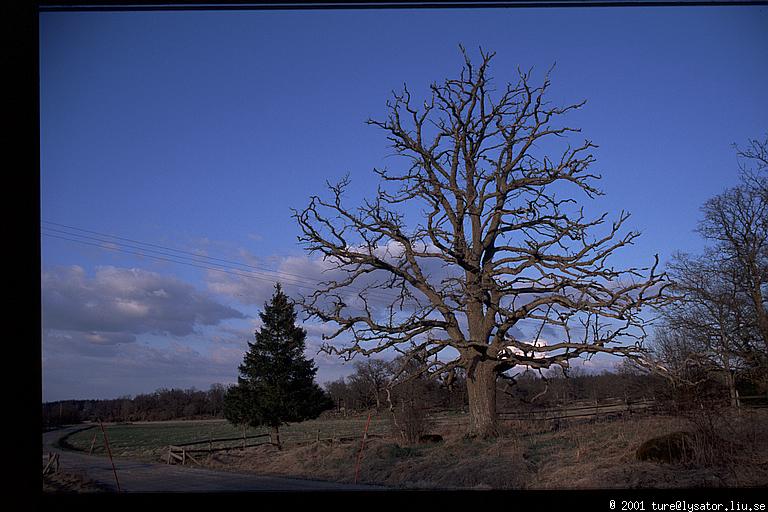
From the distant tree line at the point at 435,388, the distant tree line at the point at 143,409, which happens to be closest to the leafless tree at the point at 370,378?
the distant tree line at the point at 435,388

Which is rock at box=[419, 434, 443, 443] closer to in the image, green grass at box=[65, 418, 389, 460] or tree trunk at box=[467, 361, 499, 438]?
tree trunk at box=[467, 361, 499, 438]

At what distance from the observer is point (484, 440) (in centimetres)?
1638

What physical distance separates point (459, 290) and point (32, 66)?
12.0 m

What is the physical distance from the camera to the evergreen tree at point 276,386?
20.5 m

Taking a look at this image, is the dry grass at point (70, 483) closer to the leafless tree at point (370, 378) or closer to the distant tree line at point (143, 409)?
the distant tree line at point (143, 409)

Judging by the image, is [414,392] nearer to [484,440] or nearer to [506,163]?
[484,440]

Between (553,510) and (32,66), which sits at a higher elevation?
(32,66)

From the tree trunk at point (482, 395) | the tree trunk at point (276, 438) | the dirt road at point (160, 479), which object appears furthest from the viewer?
the tree trunk at point (276, 438)

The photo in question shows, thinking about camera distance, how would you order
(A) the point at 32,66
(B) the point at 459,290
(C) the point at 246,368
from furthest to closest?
1. (C) the point at 246,368
2. (B) the point at 459,290
3. (A) the point at 32,66

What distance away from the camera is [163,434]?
18531 millimetres

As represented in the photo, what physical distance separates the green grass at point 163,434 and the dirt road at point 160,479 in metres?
0.41

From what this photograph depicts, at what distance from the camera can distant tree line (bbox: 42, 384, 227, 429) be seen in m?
12.4

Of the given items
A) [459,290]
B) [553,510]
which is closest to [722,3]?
[553,510]

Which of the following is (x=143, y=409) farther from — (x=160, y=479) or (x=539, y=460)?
(x=539, y=460)
